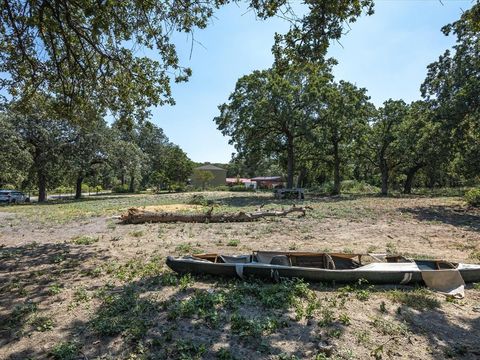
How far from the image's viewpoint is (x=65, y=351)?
12.5 feet

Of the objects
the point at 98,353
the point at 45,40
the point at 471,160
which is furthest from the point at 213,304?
the point at 471,160

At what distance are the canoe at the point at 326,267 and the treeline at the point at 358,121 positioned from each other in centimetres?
1359

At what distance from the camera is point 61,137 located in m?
30.6

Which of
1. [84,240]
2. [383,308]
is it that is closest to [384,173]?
[84,240]

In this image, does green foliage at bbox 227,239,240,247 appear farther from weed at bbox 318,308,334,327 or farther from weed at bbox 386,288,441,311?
weed at bbox 318,308,334,327

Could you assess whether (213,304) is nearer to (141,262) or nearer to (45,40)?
(141,262)

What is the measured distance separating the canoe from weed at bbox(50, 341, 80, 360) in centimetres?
246

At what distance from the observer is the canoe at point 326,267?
19.0ft

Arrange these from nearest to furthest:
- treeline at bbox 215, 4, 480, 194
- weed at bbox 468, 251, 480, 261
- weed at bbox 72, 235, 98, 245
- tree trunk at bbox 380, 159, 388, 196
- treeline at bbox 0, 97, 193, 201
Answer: weed at bbox 468, 251, 480, 261 < weed at bbox 72, 235, 98, 245 < treeline at bbox 215, 4, 480, 194 < treeline at bbox 0, 97, 193, 201 < tree trunk at bbox 380, 159, 388, 196

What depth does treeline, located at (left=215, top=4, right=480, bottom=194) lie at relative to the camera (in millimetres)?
17859

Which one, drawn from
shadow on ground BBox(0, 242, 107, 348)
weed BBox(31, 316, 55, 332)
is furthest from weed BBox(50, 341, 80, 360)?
Result: shadow on ground BBox(0, 242, 107, 348)

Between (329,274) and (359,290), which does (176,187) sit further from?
(359,290)

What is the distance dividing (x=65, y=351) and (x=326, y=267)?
4.35m

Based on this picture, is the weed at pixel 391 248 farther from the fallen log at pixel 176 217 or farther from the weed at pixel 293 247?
the fallen log at pixel 176 217
